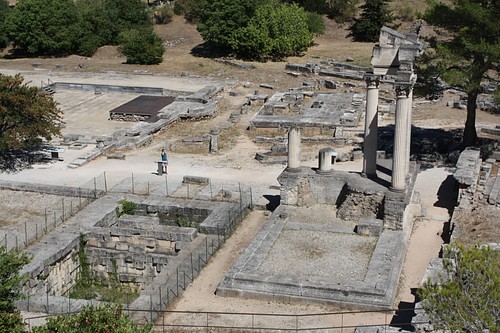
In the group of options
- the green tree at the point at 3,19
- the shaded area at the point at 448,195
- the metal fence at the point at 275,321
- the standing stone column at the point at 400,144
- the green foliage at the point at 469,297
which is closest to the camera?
the green foliage at the point at 469,297

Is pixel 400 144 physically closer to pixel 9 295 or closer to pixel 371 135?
pixel 371 135

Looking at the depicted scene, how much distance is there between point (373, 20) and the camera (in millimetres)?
61188

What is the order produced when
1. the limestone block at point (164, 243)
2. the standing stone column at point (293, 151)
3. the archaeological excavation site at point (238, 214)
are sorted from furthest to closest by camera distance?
the standing stone column at point (293, 151) < the limestone block at point (164, 243) < the archaeological excavation site at point (238, 214)

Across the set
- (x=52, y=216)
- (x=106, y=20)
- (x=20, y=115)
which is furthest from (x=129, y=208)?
(x=106, y=20)

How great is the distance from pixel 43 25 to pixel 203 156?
104 feet

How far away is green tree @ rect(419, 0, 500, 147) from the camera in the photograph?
1142 inches

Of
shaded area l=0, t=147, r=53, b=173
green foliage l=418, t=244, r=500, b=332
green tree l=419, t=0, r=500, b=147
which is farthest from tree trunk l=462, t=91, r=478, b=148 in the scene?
green foliage l=418, t=244, r=500, b=332

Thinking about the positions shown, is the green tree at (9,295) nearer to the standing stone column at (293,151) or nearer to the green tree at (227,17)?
the standing stone column at (293,151)

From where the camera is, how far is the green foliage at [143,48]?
5584 cm

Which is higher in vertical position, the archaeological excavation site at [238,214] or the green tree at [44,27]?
the green tree at [44,27]

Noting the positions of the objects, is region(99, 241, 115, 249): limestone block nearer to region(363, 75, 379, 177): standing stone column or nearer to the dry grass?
region(363, 75, 379, 177): standing stone column

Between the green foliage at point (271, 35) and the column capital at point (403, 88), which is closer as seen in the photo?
the column capital at point (403, 88)

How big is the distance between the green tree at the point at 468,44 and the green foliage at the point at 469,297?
53.0 feet

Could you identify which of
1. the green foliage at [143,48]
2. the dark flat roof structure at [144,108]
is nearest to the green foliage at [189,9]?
the green foliage at [143,48]
